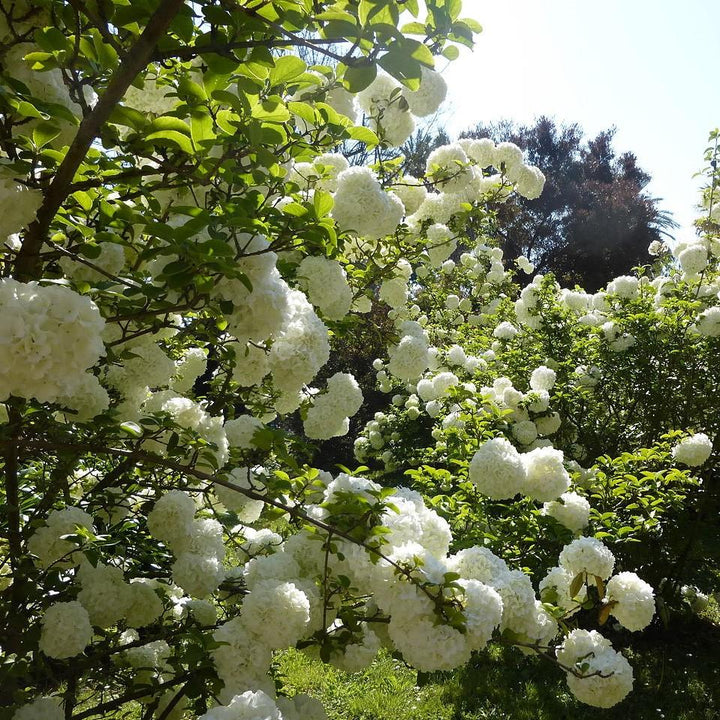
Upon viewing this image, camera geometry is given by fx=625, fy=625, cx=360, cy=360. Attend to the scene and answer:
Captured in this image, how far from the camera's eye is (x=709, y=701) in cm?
412

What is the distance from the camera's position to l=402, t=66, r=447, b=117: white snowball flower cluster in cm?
253

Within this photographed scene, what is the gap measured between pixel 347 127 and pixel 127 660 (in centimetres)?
194

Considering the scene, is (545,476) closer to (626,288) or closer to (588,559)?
(588,559)

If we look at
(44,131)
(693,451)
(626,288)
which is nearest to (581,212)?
(626,288)

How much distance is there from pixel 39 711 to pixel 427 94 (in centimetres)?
251

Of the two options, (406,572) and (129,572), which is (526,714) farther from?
(406,572)

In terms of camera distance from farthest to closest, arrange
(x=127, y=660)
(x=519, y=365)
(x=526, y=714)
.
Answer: (x=519, y=365), (x=526, y=714), (x=127, y=660)

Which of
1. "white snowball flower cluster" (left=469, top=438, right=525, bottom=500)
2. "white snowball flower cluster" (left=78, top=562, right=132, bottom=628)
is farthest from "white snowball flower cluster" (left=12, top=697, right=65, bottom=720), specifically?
"white snowball flower cluster" (left=469, top=438, right=525, bottom=500)

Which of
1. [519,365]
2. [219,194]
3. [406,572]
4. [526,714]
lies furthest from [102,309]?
[519,365]

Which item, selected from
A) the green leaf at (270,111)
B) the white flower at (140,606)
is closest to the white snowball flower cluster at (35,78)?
the green leaf at (270,111)

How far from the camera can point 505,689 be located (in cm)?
432

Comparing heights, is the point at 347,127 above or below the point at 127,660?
above

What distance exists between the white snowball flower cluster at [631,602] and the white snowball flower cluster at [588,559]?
64 mm

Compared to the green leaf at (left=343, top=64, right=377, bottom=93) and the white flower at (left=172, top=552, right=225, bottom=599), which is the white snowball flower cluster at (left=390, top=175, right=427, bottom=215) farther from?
the white flower at (left=172, top=552, right=225, bottom=599)
